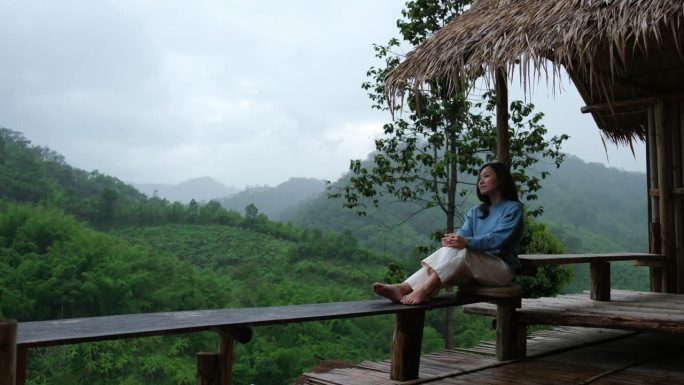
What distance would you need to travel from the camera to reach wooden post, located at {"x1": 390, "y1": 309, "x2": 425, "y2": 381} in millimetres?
2850

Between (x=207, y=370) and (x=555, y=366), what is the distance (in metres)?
1.92

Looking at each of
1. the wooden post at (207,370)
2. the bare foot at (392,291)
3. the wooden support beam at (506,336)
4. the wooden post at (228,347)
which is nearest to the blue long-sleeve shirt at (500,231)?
the wooden support beam at (506,336)

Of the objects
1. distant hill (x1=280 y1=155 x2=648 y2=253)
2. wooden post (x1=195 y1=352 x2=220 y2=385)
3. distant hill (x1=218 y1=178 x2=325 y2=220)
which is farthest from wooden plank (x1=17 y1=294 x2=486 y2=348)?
distant hill (x1=218 y1=178 x2=325 y2=220)

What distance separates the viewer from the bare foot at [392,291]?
9.37ft

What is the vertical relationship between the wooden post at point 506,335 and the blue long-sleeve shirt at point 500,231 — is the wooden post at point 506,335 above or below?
below

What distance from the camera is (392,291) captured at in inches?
115

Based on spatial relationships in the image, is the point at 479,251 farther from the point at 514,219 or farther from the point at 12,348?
the point at 12,348

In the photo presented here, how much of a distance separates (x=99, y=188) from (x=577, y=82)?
19.6m

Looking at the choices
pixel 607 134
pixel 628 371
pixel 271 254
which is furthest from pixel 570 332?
pixel 271 254

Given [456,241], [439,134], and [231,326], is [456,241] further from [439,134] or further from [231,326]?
[439,134]

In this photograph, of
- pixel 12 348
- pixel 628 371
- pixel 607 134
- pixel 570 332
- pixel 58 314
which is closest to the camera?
pixel 12 348

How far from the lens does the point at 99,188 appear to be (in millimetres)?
21641

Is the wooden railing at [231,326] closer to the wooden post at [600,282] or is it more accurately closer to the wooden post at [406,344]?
the wooden post at [406,344]

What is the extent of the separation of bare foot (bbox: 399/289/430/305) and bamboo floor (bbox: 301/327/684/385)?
14.8 inches
